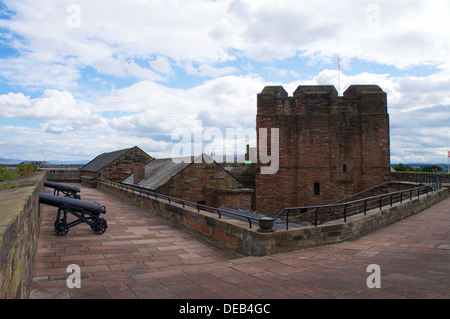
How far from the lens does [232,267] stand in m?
5.67

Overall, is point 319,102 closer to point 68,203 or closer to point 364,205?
point 364,205

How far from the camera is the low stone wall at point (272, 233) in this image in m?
6.87

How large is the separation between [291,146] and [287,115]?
2449 millimetres

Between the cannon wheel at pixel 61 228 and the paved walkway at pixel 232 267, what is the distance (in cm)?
15

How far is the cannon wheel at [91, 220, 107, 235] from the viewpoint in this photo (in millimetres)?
9598

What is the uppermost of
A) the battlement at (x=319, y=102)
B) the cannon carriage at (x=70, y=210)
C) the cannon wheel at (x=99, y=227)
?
the battlement at (x=319, y=102)

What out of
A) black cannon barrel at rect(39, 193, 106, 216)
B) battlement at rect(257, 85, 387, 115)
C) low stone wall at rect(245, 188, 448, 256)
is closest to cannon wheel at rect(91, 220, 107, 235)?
black cannon barrel at rect(39, 193, 106, 216)

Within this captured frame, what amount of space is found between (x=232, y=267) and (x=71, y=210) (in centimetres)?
586

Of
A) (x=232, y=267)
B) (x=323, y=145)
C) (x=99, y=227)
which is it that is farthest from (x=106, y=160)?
(x=232, y=267)

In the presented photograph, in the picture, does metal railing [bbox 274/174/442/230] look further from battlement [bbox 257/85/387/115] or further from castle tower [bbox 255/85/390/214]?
battlement [bbox 257/85/387/115]

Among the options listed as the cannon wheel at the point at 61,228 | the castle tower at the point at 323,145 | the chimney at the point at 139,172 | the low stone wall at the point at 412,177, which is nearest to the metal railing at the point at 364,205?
the low stone wall at the point at 412,177

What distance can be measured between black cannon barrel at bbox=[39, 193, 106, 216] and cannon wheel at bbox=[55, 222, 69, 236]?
51 centimetres

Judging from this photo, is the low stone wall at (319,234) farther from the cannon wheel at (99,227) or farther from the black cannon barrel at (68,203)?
the black cannon barrel at (68,203)

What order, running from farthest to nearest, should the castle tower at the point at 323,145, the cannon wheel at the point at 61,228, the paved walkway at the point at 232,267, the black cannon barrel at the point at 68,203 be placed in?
the castle tower at the point at 323,145, the cannon wheel at the point at 61,228, the black cannon barrel at the point at 68,203, the paved walkway at the point at 232,267
